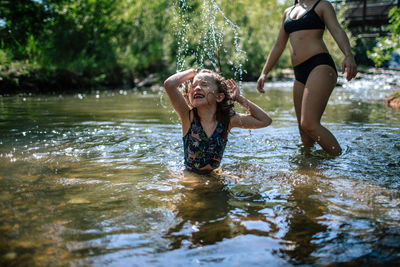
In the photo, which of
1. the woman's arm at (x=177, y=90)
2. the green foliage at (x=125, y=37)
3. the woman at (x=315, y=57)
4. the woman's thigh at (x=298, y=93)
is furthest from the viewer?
the green foliage at (x=125, y=37)

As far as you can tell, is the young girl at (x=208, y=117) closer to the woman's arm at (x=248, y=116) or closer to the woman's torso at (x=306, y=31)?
the woman's arm at (x=248, y=116)

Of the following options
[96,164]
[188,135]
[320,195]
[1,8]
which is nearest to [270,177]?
[320,195]

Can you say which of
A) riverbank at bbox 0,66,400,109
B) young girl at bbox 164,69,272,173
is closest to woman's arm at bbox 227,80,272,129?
young girl at bbox 164,69,272,173

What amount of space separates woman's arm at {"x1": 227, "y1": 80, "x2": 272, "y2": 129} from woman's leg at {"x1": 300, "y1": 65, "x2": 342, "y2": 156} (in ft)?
2.31

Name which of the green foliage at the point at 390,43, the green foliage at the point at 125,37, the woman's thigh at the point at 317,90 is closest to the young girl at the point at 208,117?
the woman's thigh at the point at 317,90

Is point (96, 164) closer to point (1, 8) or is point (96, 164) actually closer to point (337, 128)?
point (337, 128)

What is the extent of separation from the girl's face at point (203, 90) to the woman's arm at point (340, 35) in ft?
4.64

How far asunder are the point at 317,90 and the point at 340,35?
0.64 metres

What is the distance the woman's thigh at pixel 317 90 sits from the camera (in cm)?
421

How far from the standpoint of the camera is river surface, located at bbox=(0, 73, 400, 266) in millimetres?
2014

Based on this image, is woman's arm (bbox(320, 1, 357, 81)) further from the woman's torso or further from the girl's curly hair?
the girl's curly hair

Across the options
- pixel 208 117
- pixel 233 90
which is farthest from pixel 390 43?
pixel 208 117

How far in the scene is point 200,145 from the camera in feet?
12.3

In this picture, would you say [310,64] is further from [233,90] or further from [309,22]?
[233,90]
